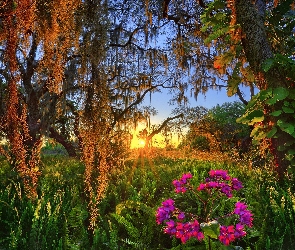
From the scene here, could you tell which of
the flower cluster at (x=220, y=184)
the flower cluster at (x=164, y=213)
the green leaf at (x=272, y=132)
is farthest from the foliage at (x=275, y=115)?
the flower cluster at (x=164, y=213)

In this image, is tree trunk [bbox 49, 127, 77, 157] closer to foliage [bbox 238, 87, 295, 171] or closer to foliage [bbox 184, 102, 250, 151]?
foliage [bbox 184, 102, 250, 151]

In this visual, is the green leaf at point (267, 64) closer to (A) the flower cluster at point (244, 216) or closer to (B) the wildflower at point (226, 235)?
(A) the flower cluster at point (244, 216)

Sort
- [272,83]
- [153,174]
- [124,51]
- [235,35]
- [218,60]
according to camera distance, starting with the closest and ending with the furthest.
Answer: [272,83] < [235,35] < [218,60] < [153,174] < [124,51]

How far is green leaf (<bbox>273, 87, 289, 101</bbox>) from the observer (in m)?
5.88

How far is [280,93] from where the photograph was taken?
5910 millimetres

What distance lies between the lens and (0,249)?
401 centimetres

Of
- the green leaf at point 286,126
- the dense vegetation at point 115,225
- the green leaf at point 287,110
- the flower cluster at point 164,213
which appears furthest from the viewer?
the green leaf at point 287,110

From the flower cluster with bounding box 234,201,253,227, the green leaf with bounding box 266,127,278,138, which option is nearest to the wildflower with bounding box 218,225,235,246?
the flower cluster with bounding box 234,201,253,227

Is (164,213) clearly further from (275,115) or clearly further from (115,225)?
(275,115)

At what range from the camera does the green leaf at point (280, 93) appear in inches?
231

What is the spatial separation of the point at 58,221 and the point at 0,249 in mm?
840

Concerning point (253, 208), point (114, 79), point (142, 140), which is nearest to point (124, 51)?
point (114, 79)

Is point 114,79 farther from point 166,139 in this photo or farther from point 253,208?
point 253,208

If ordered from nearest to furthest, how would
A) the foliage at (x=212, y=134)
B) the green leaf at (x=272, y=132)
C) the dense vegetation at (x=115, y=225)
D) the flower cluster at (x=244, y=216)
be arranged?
the flower cluster at (x=244, y=216), the dense vegetation at (x=115, y=225), the green leaf at (x=272, y=132), the foliage at (x=212, y=134)
